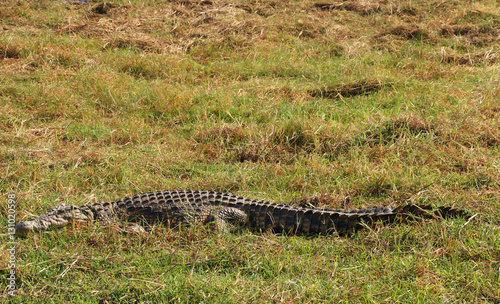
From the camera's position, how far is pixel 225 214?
3648mm

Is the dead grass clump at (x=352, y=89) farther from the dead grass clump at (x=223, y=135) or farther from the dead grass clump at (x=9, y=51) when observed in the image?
the dead grass clump at (x=9, y=51)

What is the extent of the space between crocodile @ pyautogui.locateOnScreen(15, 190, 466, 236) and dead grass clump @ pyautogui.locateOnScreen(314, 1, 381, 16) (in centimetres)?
680

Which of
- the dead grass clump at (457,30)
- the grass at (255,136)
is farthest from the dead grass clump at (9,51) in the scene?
the dead grass clump at (457,30)

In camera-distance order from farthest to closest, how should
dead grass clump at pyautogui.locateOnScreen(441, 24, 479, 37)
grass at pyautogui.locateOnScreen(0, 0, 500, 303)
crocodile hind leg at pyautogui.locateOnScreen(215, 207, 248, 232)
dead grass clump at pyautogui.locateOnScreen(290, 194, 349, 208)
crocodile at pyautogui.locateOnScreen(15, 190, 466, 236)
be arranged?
dead grass clump at pyautogui.locateOnScreen(441, 24, 479, 37) < dead grass clump at pyautogui.locateOnScreen(290, 194, 349, 208) < crocodile hind leg at pyautogui.locateOnScreen(215, 207, 248, 232) < crocodile at pyautogui.locateOnScreen(15, 190, 466, 236) < grass at pyautogui.locateOnScreen(0, 0, 500, 303)

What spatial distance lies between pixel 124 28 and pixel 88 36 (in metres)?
0.70

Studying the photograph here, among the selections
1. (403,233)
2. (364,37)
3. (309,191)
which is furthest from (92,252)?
(364,37)

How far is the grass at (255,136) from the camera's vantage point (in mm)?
2972

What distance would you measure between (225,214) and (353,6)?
7.43 meters

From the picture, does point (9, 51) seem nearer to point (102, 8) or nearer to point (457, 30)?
point (102, 8)

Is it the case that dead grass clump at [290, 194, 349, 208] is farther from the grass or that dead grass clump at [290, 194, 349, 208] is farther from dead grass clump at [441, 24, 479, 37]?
dead grass clump at [441, 24, 479, 37]

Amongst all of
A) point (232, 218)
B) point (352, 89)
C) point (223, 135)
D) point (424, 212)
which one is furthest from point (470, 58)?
point (232, 218)

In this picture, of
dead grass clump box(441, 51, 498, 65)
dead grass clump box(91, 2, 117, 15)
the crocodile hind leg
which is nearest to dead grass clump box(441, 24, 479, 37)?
dead grass clump box(441, 51, 498, 65)

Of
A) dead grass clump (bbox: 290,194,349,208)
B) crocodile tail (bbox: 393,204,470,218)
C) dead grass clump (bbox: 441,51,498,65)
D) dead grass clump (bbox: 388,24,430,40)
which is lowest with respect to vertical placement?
dead grass clump (bbox: 290,194,349,208)

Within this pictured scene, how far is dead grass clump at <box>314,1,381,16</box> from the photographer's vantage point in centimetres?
944
